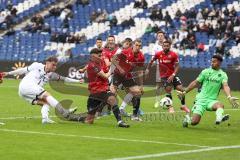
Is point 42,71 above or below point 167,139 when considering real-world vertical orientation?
above

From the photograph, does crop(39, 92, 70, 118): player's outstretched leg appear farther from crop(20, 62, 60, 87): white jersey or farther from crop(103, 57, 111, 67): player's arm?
crop(103, 57, 111, 67): player's arm

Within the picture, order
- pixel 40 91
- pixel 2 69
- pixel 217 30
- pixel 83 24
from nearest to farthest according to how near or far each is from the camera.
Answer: pixel 40 91 < pixel 217 30 < pixel 2 69 < pixel 83 24

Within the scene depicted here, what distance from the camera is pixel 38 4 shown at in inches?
1973

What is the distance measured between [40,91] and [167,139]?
4.56 m

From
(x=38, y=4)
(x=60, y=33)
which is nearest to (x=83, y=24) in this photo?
(x=60, y=33)

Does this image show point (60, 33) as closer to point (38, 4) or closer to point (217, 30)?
point (38, 4)

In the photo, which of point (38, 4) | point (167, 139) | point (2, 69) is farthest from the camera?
point (38, 4)

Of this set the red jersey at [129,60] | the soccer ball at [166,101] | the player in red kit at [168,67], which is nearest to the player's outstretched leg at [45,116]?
the red jersey at [129,60]

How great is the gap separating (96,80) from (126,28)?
26.7 meters

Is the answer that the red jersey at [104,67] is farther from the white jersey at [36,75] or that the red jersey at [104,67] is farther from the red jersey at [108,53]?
the white jersey at [36,75]

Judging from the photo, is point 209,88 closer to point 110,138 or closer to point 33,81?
point 110,138

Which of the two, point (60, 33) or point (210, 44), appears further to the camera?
point (60, 33)

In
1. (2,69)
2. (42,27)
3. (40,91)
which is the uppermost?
(42,27)

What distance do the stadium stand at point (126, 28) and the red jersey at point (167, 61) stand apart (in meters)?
15.3
